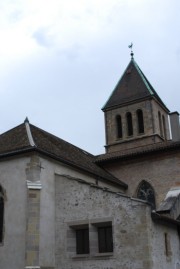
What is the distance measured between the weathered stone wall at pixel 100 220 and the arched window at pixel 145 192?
272 inches

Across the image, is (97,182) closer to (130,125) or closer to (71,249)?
(71,249)

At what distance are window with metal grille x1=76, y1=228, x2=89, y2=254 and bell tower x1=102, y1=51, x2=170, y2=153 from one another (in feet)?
38.9

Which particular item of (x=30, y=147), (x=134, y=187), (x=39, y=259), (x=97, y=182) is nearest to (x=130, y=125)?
(x=134, y=187)

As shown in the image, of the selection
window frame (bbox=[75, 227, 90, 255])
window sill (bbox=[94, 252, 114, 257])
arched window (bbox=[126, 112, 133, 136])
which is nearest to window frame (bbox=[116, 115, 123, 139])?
arched window (bbox=[126, 112, 133, 136])

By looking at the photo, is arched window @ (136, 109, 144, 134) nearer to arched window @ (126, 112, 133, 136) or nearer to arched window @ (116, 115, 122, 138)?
arched window @ (126, 112, 133, 136)

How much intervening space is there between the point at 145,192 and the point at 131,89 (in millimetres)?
10233

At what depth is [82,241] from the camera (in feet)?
55.6

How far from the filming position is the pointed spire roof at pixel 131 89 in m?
29.5

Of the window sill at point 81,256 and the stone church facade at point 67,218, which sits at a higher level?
the stone church facade at point 67,218

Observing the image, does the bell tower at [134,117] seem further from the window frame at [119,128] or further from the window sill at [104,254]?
the window sill at [104,254]

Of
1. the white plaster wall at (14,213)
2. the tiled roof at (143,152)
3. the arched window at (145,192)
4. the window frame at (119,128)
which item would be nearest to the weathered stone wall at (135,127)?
the window frame at (119,128)

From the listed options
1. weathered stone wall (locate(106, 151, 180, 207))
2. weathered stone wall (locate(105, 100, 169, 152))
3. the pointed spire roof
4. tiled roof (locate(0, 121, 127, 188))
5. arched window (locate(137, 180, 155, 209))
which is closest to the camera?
tiled roof (locate(0, 121, 127, 188))

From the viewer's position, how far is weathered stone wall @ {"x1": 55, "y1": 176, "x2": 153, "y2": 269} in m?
15.1

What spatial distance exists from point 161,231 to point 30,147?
6579mm
